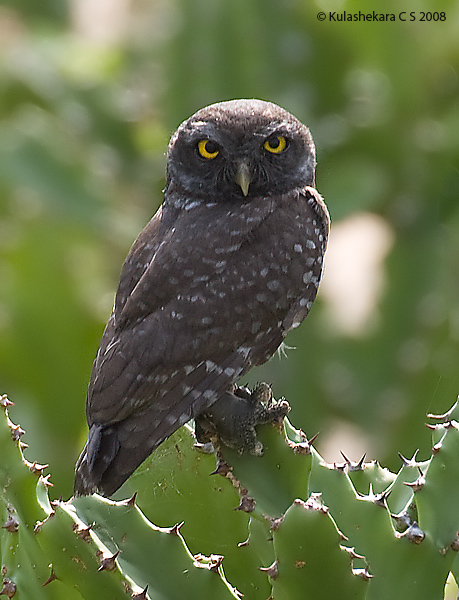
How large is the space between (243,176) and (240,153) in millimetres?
92

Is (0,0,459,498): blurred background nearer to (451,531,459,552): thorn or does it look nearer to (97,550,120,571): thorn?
(451,531,459,552): thorn

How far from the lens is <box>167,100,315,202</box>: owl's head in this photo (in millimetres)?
3131

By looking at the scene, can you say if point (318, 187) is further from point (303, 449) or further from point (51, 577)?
point (51, 577)

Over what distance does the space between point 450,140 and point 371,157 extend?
28.6 inches

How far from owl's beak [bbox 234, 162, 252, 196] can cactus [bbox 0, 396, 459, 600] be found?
2.67ft

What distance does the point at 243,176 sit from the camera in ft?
10.2

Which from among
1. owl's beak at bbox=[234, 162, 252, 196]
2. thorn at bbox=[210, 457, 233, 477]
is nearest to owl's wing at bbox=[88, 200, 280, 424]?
owl's beak at bbox=[234, 162, 252, 196]

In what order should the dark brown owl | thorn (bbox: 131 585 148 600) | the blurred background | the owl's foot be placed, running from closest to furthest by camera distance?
thorn (bbox: 131 585 148 600) < the owl's foot < the dark brown owl < the blurred background

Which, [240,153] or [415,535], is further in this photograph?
[240,153]

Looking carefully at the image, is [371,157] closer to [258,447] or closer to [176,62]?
[176,62]

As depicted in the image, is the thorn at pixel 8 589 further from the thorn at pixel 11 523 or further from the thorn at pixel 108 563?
the thorn at pixel 108 563

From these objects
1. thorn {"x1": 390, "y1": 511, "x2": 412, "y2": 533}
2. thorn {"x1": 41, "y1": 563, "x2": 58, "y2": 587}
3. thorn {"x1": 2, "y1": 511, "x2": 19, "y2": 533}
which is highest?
thorn {"x1": 2, "y1": 511, "x2": 19, "y2": 533}

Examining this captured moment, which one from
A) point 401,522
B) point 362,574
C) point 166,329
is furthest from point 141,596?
point 166,329

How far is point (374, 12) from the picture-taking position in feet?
21.6
